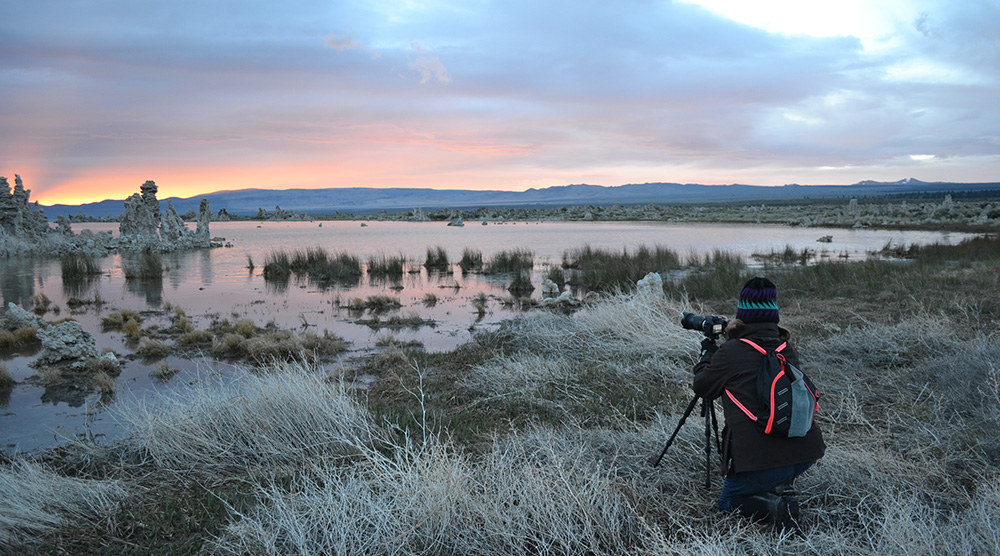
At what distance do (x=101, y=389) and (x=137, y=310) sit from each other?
6.95 m

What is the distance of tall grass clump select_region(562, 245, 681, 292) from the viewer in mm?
16531

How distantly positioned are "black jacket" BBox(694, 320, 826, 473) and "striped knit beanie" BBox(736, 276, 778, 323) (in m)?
0.04

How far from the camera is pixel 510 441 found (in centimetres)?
430

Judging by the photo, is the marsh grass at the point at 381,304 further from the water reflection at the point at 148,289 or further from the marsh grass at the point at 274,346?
the water reflection at the point at 148,289

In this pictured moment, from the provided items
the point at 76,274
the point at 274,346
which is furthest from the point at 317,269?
the point at 274,346

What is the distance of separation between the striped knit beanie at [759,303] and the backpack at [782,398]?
0.17m

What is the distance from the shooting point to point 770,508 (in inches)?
116

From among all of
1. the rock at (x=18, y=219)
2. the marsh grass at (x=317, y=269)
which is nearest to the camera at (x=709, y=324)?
the marsh grass at (x=317, y=269)

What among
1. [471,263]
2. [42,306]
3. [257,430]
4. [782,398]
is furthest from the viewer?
[471,263]

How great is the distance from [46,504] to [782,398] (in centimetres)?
425

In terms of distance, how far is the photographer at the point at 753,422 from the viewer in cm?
285

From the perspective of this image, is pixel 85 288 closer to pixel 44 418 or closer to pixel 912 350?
pixel 44 418

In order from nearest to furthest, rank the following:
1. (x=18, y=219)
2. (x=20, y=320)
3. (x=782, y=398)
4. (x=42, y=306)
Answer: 1. (x=782, y=398)
2. (x=20, y=320)
3. (x=42, y=306)
4. (x=18, y=219)

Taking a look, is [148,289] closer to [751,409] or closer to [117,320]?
[117,320]
